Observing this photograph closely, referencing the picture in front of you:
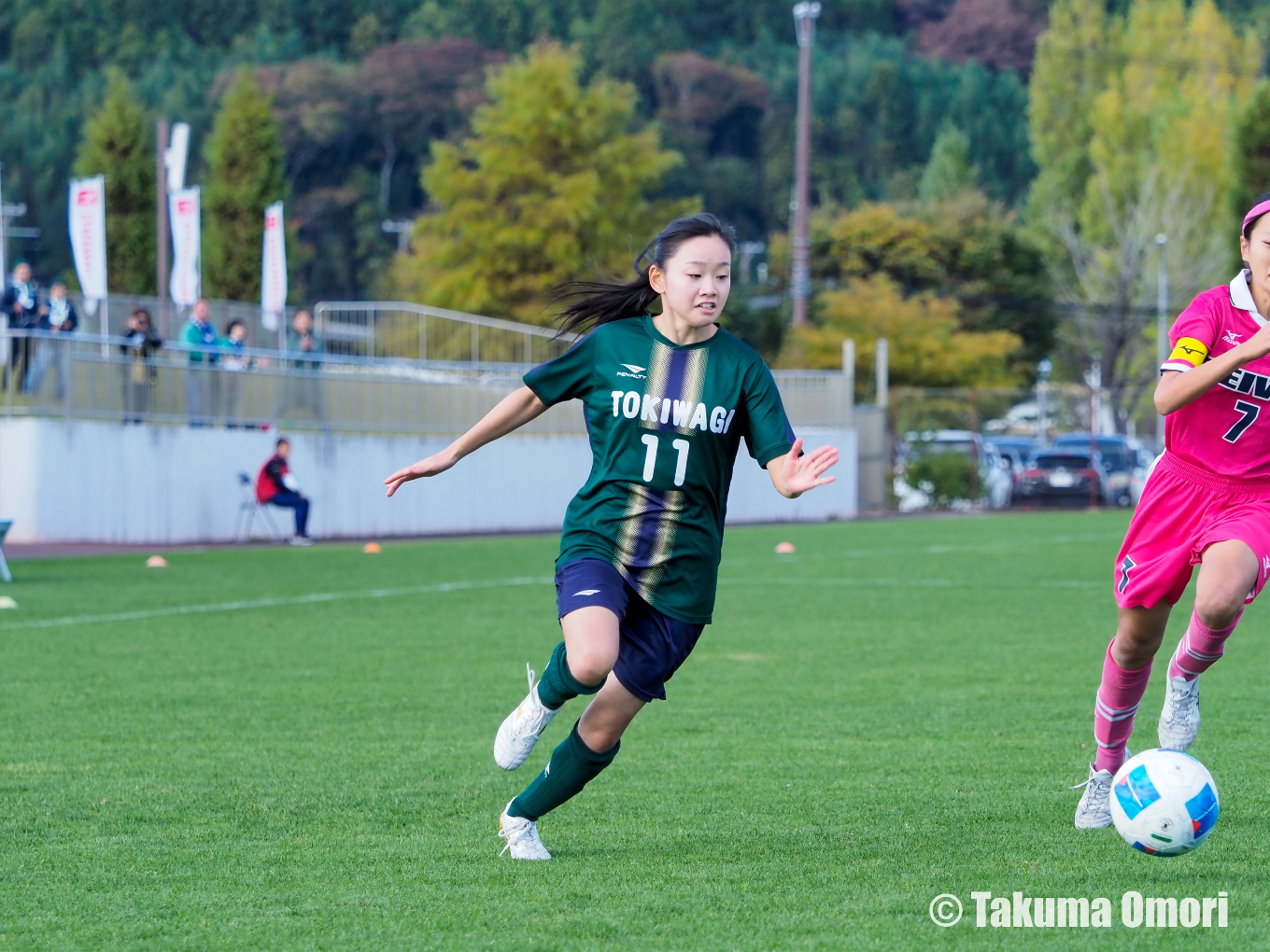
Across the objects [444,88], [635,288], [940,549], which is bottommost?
[940,549]

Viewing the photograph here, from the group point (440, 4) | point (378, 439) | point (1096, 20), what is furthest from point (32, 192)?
point (378, 439)

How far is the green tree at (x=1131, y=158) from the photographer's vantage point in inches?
2347

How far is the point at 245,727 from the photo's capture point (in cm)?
793

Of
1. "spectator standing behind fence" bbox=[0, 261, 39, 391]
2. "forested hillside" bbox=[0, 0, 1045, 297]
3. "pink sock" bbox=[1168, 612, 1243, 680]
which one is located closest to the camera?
"pink sock" bbox=[1168, 612, 1243, 680]

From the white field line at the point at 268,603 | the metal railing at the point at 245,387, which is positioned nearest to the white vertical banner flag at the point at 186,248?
the metal railing at the point at 245,387

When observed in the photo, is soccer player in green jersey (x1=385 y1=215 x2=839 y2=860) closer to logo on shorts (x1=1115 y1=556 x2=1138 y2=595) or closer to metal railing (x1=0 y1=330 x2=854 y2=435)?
logo on shorts (x1=1115 y1=556 x2=1138 y2=595)

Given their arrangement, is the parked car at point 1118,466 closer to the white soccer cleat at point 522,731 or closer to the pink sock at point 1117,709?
the pink sock at point 1117,709

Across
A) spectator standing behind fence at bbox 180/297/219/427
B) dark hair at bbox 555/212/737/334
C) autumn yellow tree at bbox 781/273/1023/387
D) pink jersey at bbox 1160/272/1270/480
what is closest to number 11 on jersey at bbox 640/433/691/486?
dark hair at bbox 555/212/737/334

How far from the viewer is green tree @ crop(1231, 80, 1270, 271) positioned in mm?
49750

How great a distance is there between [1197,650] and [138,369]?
62.1ft

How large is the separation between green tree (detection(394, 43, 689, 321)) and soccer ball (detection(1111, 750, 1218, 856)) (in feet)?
140

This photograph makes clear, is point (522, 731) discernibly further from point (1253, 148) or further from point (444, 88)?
point (444, 88)

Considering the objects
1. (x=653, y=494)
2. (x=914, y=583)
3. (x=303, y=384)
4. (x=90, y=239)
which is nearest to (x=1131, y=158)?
(x=303, y=384)

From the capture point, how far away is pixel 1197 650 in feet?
18.4
